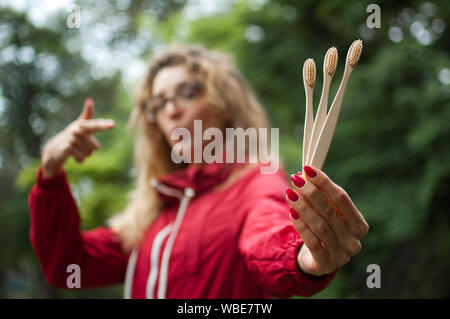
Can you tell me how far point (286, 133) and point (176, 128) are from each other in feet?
7.62

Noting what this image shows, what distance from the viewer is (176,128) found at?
142 cm

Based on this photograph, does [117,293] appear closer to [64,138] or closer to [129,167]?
[129,167]

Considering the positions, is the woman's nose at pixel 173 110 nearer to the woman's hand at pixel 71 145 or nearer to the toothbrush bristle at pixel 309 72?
the woman's hand at pixel 71 145

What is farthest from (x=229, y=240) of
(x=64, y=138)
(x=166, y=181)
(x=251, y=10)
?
(x=251, y=10)

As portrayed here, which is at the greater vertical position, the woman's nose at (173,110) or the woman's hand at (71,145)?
the woman's nose at (173,110)

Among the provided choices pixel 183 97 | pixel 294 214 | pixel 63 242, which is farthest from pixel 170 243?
pixel 294 214

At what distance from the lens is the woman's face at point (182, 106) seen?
1.42 m

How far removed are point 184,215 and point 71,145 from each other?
44 cm

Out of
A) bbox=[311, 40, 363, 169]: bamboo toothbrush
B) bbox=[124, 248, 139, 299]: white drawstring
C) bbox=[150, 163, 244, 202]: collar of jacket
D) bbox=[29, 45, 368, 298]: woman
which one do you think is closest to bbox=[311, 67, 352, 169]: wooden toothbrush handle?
bbox=[311, 40, 363, 169]: bamboo toothbrush

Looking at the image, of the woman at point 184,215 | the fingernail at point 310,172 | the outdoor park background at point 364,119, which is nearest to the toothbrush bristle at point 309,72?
the fingernail at point 310,172

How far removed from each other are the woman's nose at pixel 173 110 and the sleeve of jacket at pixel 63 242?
16.6 inches

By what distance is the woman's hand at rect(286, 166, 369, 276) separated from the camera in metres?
0.67

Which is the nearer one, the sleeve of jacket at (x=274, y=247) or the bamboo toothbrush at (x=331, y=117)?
the bamboo toothbrush at (x=331, y=117)

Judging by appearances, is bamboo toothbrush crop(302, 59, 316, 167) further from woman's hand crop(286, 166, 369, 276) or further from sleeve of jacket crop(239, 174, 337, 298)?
sleeve of jacket crop(239, 174, 337, 298)
